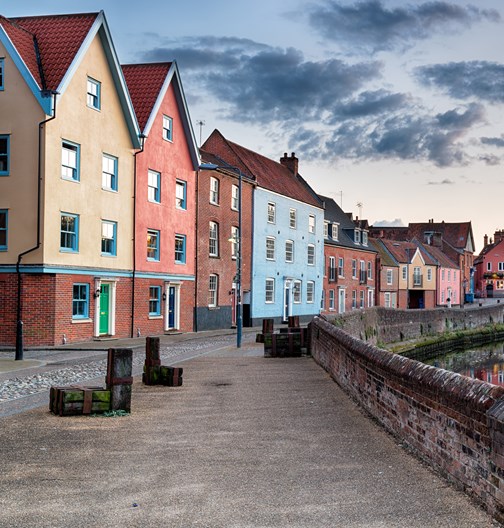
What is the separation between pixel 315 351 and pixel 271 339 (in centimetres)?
166

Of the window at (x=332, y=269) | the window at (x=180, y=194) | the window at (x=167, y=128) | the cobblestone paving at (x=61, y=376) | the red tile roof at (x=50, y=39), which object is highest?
the red tile roof at (x=50, y=39)

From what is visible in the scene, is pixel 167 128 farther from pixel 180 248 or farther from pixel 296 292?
pixel 296 292

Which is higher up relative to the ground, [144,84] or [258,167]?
[144,84]

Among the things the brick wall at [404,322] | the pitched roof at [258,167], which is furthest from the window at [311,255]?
the brick wall at [404,322]

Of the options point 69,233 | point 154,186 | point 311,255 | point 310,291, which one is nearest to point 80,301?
point 69,233

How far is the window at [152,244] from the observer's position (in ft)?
106

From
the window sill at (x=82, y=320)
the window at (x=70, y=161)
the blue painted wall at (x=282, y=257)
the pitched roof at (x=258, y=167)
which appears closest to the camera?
the window at (x=70, y=161)

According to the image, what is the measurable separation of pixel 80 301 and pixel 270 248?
2056 cm

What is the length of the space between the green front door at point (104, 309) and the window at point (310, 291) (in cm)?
2492

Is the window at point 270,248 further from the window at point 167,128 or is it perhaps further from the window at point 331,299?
the window at point 167,128

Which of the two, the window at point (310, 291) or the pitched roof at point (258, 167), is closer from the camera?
the pitched roof at point (258, 167)

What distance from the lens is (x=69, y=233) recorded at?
1045 inches

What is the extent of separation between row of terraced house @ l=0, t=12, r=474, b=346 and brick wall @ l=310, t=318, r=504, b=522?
45.8 feet

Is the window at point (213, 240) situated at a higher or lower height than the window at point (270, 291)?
higher
